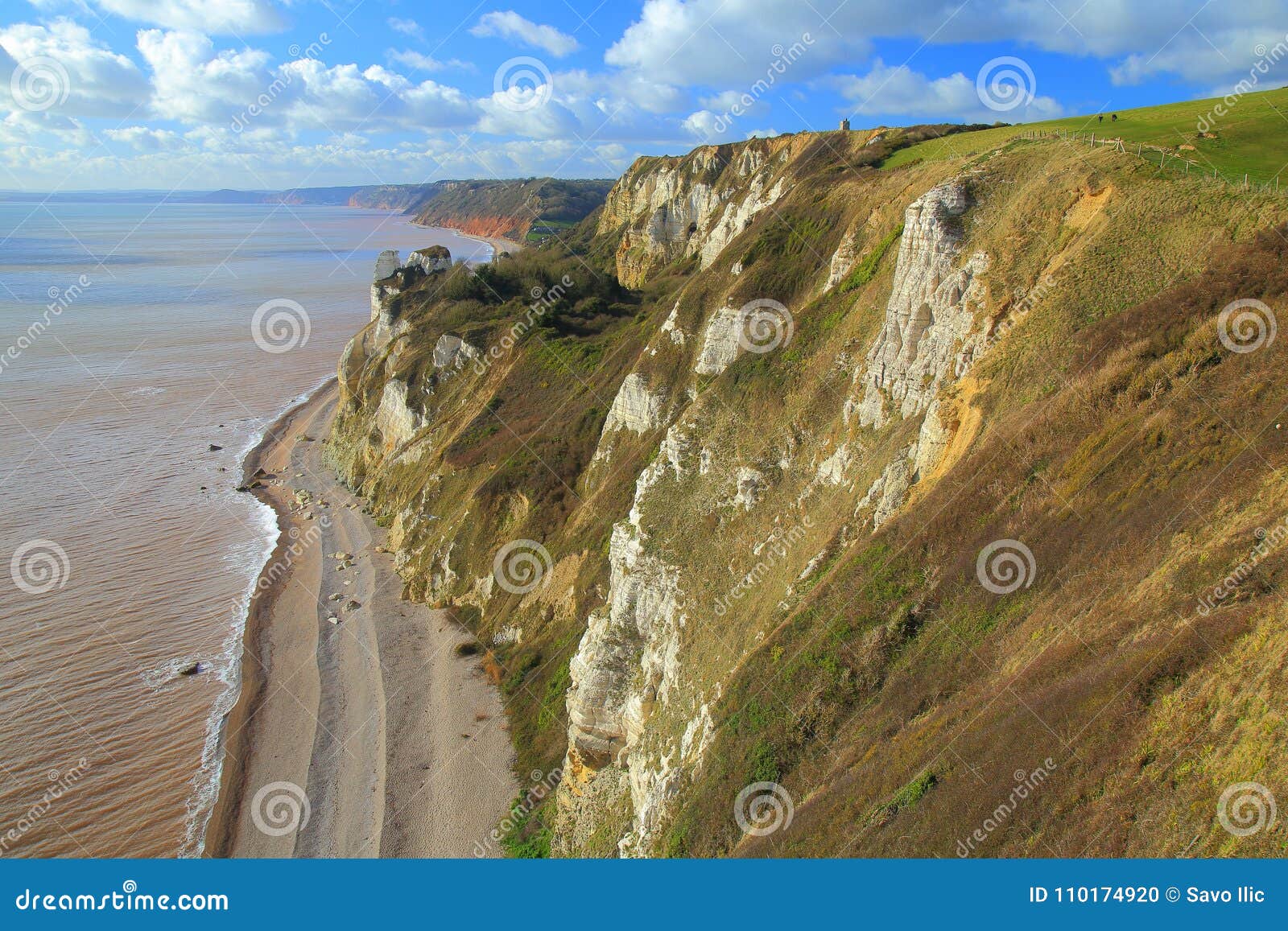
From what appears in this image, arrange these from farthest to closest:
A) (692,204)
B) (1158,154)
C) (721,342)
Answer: (692,204), (721,342), (1158,154)

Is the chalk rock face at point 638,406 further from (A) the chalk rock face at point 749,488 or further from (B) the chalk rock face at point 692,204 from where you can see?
(B) the chalk rock face at point 692,204

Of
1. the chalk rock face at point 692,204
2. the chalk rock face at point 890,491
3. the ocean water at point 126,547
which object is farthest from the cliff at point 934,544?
the chalk rock face at point 692,204

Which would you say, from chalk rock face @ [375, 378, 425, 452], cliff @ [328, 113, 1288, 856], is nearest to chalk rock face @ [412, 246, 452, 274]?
chalk rock face @ [375, 378, 425, 452]

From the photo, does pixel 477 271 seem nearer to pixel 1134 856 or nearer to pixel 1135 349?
pixel 1135 349

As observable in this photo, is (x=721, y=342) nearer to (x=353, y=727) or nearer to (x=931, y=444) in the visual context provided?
(x=931, y=444)

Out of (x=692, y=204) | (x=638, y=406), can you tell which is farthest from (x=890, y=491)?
(x=692, y=204)

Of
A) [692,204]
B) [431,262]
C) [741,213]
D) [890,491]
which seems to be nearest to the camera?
[890,491]

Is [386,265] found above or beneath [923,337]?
above
